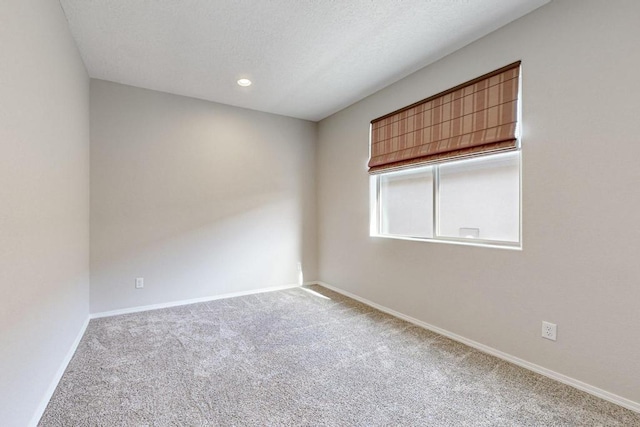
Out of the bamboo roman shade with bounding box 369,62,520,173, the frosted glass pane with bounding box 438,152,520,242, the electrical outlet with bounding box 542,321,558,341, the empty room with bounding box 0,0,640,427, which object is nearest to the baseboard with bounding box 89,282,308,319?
the empty room with bounding box 0,0,640,427

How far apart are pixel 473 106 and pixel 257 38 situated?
1953mm

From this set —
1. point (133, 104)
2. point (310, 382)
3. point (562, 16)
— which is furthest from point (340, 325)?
point (133, 104)

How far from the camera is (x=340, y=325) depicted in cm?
301

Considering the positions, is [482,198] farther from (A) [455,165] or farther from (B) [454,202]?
(A) [455,165]

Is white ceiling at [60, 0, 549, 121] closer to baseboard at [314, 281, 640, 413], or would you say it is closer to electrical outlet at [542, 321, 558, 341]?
electrical outlet at [542, 321, 558, 341]

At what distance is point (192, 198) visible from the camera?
3.75 meters

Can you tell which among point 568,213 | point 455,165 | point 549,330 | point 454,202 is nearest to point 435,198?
point 454,202

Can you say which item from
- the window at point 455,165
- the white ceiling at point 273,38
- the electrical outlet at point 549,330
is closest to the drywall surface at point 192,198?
the white ceiling at point 273,38

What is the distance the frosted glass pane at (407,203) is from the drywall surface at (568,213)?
Answer: 47 centimetres

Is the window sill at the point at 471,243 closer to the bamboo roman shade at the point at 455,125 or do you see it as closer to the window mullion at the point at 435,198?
the window mullion at the point at 435,198

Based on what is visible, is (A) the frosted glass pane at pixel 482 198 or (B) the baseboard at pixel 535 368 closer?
(B) the baseboard at pixel 535 368

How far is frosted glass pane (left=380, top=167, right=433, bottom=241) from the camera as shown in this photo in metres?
3.12

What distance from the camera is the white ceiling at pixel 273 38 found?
7.02ft

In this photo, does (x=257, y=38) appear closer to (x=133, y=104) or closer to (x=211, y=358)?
(x=133, y=104)
